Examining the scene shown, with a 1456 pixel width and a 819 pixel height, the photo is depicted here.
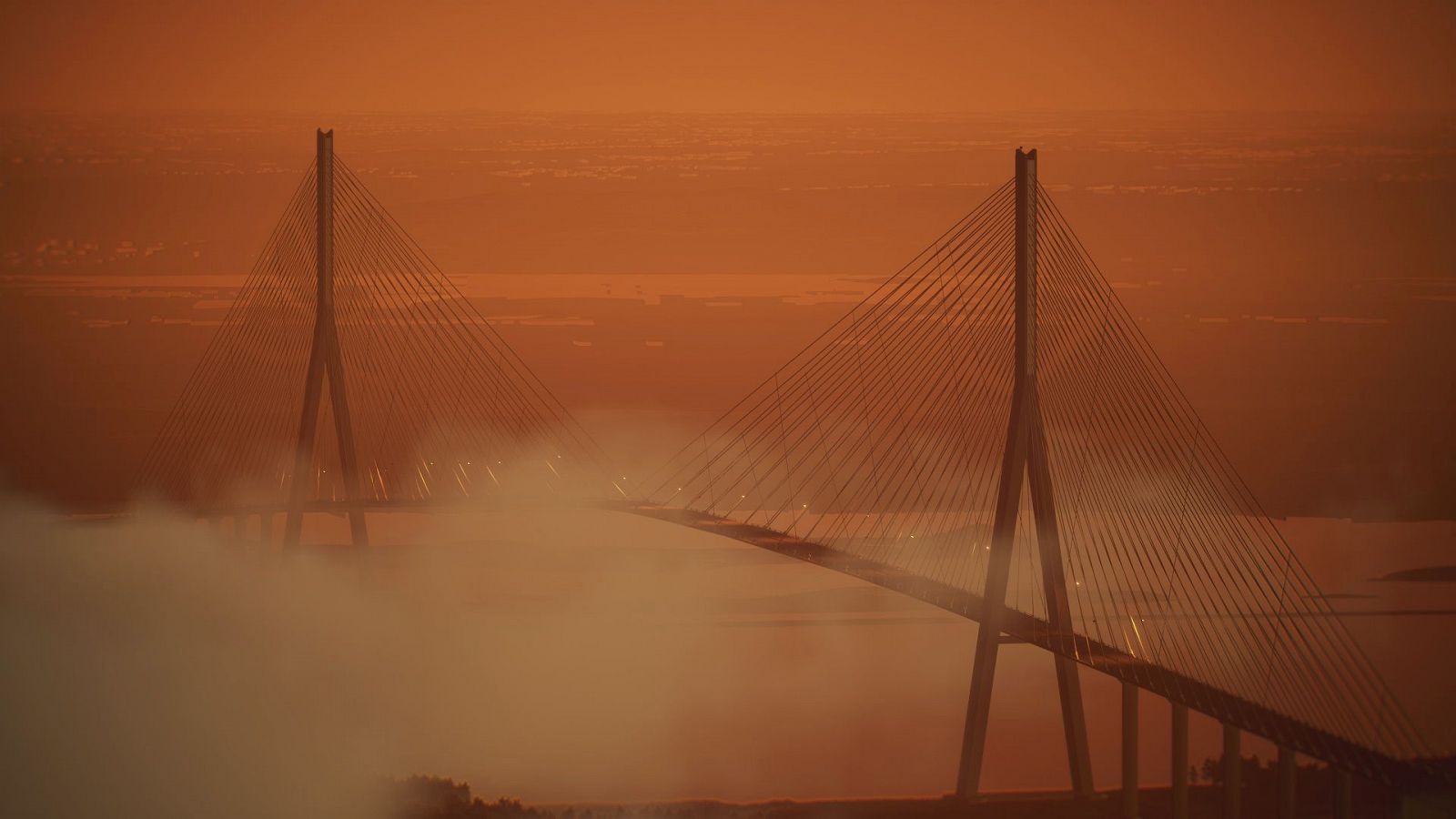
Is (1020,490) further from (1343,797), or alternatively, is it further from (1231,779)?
(1343,797)

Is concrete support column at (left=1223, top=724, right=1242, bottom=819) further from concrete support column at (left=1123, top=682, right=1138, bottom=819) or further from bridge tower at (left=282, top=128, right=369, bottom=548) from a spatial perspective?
bridge tower at (left=282, top=128, right=369, bottom=548)

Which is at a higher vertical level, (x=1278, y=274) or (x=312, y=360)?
(x=1278, y=274)

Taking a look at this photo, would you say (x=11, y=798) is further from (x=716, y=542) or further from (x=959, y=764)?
(x=716, y=542)

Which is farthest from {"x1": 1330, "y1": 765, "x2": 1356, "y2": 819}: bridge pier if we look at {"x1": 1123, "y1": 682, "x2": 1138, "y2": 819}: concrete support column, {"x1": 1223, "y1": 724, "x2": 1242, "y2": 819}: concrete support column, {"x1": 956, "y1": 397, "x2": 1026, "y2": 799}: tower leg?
{"x1": 956, "y1": 397, "x2": 1026, "y2": 799}: tower leg

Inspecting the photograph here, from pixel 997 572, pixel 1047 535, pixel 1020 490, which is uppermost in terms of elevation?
pixel 1020 490

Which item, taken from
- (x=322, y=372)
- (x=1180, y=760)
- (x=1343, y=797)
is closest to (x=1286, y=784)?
(x=1343, y=797)

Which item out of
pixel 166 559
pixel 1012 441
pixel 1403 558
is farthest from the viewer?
pixel 1403 558

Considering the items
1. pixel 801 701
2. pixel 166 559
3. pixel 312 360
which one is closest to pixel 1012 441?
pixel 801 701
